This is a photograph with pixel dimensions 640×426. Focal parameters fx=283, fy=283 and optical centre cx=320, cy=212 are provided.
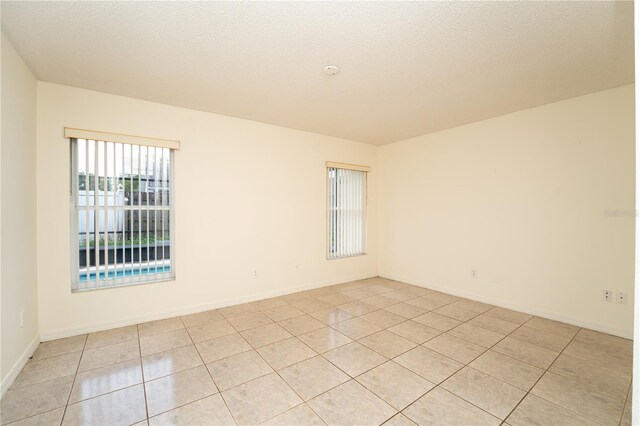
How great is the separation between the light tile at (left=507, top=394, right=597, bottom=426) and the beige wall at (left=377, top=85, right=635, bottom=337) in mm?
1886

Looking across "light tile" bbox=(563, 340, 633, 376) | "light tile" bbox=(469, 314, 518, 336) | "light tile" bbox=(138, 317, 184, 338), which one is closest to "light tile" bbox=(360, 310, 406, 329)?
"light tile" bbox=(469, 314, 518, 336)

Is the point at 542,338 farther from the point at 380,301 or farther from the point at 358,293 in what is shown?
the point at 358,293

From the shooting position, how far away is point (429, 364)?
2395 mm

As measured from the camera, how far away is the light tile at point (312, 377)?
2.05 metres

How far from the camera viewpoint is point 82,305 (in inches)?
117

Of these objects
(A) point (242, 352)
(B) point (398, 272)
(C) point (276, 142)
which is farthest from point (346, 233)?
(A) point (242, 352)

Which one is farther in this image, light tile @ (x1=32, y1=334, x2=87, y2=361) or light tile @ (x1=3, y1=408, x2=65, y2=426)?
light tile @ (x1=32, y1=334, x2=87, y2=361)

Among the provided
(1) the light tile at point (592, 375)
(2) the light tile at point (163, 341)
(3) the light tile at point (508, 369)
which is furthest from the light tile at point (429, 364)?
(2) the light tile at point (163, 341)

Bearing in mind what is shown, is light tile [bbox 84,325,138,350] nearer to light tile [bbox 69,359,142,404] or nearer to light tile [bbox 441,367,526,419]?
light tile [bbox 69,359,142,404]

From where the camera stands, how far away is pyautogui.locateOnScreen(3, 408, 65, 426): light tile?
170 centimetres

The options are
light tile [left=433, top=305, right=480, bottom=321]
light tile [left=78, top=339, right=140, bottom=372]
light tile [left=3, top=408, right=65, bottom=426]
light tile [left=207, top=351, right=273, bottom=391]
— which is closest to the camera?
light tile [left=3, top=408, right=65, bottom=426]

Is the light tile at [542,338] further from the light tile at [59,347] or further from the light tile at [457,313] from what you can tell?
the light tile at [59,347]

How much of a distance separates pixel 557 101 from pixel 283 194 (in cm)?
367

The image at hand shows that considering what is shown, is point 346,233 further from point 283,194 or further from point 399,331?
point 399,331
